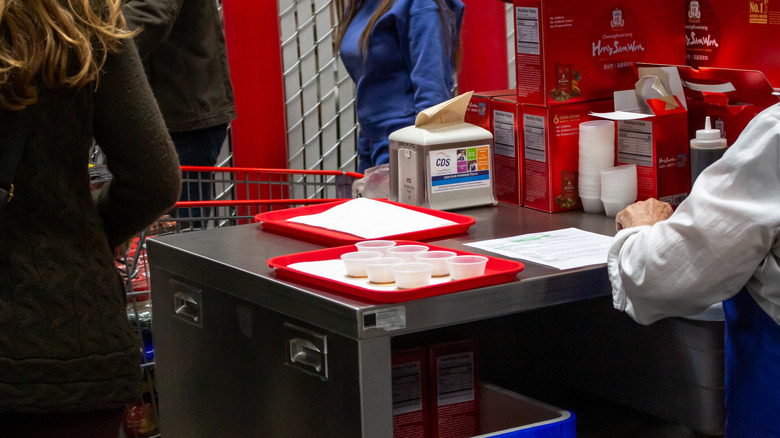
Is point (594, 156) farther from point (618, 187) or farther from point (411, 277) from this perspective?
point (411, 277)

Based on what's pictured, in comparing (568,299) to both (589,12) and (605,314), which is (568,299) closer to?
(605,314)

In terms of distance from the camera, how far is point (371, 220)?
7.16 ft

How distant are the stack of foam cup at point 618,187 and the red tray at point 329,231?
33 cm

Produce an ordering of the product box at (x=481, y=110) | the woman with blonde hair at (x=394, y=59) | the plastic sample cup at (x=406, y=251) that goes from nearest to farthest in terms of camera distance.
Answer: the plastic sample cup at (x=406, y=251)
the product box at (x=481, y=110)
the woman with blonde hair at (x=394, y=59)

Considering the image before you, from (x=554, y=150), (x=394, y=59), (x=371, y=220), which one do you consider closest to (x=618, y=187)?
(x=554, y=150)

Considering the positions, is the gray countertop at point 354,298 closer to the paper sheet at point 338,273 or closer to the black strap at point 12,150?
the paper sheet at point 338,273

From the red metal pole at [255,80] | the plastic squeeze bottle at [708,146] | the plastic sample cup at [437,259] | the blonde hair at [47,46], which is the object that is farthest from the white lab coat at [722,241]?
the red metal pole at [255,80]

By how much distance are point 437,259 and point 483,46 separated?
273 centimetres

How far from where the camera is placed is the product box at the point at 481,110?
2516 mm

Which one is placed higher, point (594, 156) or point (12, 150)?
point (12, 150)

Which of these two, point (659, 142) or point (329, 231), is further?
point (659, 142)

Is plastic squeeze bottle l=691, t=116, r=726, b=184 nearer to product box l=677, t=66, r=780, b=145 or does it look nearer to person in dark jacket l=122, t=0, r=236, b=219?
product box l=677, t=66, r=780, b=145

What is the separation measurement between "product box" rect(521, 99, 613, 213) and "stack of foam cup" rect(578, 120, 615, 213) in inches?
1.3

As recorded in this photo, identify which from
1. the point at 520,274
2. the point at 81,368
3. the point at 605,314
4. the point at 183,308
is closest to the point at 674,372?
the point at 605,314
